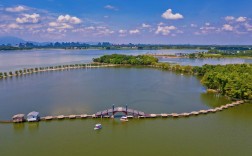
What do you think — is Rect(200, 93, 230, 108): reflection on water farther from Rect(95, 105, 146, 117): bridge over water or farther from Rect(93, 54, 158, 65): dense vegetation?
Rect(93, 54, 158, 65): dense vegetation

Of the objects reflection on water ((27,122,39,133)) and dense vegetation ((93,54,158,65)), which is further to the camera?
dense vegetation ((93,54,158,65))

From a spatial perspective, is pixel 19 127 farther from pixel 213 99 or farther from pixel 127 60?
pixel 127 60

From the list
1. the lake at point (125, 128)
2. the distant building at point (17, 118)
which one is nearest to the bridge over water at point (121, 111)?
the lake at point (125, 128)

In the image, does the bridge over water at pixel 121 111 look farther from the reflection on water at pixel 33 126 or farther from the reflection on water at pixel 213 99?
the reflection on water at pixel 213 99

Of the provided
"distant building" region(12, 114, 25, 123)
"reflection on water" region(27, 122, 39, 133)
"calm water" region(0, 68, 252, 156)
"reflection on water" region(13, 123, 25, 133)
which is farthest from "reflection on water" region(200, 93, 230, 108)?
"distant building" region(12, 114, 25, 123)

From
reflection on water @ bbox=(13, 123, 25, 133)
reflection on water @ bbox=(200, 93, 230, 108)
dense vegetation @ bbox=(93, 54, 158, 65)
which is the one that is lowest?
reflection on water @ bbox=(13, 123, 25, 133)

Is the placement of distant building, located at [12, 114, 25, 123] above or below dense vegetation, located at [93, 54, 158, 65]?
below

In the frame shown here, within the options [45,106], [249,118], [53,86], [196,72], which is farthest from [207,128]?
[196,72]

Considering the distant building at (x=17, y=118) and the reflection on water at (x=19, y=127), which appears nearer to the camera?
the reflection on water at (x=19, y=127)

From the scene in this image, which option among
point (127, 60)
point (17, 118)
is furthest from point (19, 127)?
point (127, 60)
